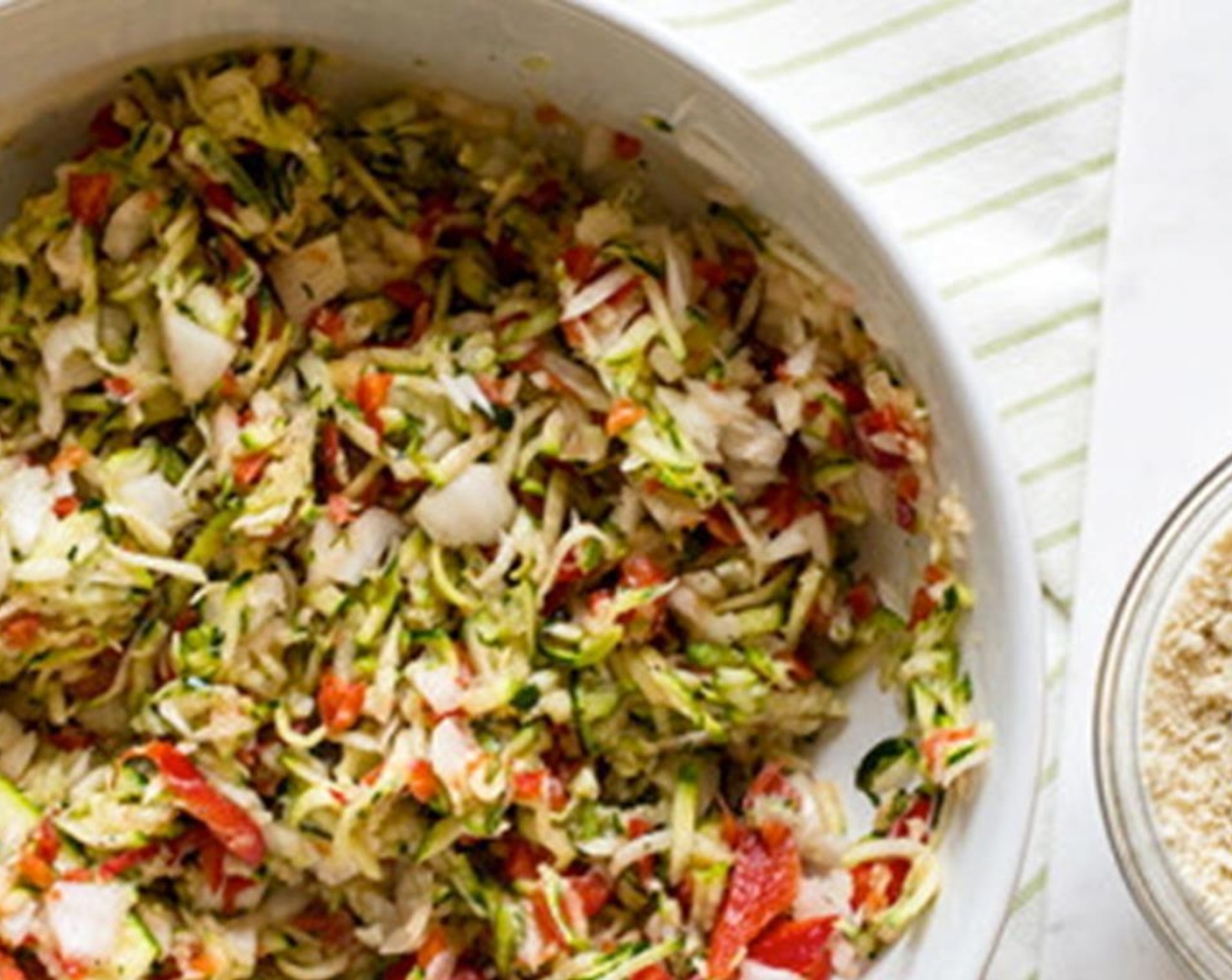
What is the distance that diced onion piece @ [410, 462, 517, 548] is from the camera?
1720 millimetres

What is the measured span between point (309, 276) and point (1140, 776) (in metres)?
0.75

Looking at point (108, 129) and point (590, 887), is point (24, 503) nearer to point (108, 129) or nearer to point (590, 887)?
point (108, 129)

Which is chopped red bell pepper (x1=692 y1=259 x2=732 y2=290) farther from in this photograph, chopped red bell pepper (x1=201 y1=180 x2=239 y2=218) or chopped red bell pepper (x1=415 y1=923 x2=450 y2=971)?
chopped red bell pepper (x1=415 y1=923 x2=450 y2=971)

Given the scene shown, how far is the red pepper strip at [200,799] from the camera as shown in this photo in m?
1.71

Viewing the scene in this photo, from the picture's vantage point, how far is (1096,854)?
1.91 meters

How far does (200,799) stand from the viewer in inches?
67.4

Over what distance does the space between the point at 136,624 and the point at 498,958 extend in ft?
1.19

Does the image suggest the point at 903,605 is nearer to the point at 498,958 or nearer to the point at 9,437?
the point at 498,958

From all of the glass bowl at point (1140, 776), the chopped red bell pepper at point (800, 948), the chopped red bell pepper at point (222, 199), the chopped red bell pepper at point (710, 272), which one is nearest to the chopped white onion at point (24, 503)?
the chopped red bell pepper at point (222, 199)

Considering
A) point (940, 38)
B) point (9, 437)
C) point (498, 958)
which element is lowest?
point (498, 958)

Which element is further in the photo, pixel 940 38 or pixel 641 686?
pixel 940 38

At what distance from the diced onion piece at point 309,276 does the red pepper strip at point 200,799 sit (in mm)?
331

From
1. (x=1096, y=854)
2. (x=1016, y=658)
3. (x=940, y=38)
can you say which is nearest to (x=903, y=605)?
(x=1016, y=658)

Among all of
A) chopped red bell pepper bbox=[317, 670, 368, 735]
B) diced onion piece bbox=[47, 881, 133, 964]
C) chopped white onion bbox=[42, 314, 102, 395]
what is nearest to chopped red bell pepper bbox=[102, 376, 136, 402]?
chopped white onion bbox=[42, 314, 102, 395]
